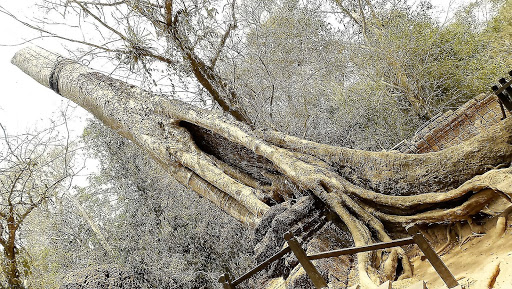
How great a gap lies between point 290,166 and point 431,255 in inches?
75.2

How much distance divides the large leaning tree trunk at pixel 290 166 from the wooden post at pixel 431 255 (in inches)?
21.5

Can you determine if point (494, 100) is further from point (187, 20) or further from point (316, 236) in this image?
point (187, 20)

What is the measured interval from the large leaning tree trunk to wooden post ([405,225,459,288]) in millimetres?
546

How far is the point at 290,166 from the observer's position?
4008 mm

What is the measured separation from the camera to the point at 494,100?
4.96 m

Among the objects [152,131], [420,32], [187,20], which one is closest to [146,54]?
[187,20]

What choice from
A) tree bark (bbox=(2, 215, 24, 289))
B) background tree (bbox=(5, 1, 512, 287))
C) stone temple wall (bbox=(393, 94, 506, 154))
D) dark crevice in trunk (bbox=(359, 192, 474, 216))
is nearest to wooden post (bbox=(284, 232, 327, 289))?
background tree (bbox=(5, 1, 512, 287))

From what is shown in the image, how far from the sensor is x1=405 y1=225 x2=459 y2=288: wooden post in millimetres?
2262

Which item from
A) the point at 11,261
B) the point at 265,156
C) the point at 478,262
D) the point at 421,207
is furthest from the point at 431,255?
the point at 11,261

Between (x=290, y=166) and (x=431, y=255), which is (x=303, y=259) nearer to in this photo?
(x=431, y=255)

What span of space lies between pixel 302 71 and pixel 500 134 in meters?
5.88

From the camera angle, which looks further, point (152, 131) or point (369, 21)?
point (369, 21)

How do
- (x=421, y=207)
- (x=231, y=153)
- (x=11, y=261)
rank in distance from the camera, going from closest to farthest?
(x=421, y=207), (x=11, y=261), (x=231, y=153)

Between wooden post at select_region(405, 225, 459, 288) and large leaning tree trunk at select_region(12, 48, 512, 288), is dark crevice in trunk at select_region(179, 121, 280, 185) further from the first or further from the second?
wooden post at select_region(405, 225, 459, 288)
